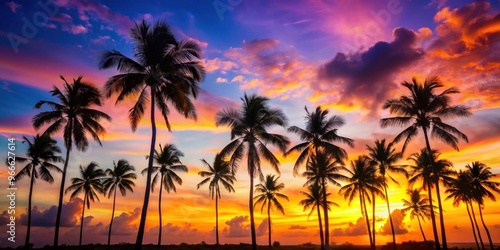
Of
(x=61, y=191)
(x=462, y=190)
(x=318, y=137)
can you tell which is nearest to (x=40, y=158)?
(x=61, y=191)

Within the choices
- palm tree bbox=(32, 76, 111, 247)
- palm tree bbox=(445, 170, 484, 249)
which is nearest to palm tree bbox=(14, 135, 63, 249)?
palm tree bbox=(32, 76, 111, 247)

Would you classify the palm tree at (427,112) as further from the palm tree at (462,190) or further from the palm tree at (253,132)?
the palm tree at (462,190)

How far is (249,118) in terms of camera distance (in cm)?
2928

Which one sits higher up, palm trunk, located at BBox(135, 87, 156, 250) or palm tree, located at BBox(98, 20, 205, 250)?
palm tree, located at BBox(98, 20, 205, 250)

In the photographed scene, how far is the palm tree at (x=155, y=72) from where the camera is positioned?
835 inches

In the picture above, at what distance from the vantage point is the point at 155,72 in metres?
21.4

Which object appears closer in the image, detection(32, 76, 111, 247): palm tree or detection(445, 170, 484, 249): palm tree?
detection(32, 76, 111, 247): palm tree

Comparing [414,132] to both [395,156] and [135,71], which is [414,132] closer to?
[395,156]

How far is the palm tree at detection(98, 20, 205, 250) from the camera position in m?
21.2

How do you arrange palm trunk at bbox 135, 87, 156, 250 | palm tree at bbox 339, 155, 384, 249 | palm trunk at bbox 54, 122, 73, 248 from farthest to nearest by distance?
1. palm tree at bbox 339, 155, 384, 249
2. palm trunk at bbox 54, 122, 73, 248
3. palm trunk at bbox 135, 87, 156, 250

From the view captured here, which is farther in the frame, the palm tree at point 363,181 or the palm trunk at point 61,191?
the palm tree at point 363,181

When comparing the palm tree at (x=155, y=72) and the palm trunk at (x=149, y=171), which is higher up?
the palm tree at (x=155, y=72)

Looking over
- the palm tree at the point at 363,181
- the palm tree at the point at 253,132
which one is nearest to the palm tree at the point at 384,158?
the palm tree at the point at 363,181

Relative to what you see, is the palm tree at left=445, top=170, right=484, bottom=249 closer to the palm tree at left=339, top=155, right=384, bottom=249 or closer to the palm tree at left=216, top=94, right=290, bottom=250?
the palm tree at left=339, top=155, right=384, bottom=249
